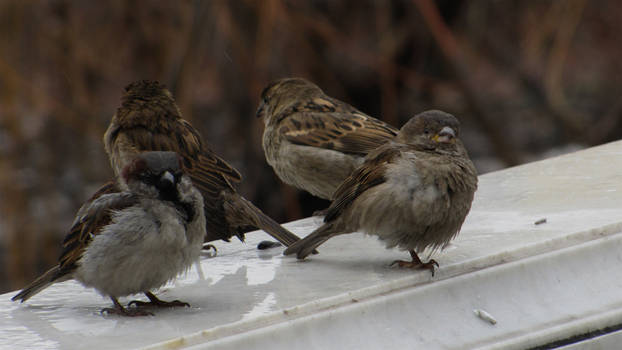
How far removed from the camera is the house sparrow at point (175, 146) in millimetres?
3402

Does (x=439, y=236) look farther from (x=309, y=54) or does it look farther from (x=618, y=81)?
(x=618, y=81)

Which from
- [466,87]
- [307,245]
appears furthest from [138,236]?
[466,87]

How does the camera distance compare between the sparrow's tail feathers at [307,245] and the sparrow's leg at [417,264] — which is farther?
the sparrow's tail feathers at [307,245]

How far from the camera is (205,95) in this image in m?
6.83

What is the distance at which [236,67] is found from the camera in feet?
19.2

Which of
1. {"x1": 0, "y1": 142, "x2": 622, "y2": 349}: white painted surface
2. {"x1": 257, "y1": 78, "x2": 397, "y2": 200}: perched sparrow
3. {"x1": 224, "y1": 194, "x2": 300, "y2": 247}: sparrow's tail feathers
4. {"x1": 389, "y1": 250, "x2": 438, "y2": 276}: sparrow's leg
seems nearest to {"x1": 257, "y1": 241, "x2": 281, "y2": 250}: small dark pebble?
{"x1": 224, "y1": 194, "x2": 300, "y2": 247}: sparrow's tail feathers

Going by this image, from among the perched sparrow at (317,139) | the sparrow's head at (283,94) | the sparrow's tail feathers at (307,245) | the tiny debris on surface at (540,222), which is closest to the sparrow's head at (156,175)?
the sparrow's tail feathers at (307,245)

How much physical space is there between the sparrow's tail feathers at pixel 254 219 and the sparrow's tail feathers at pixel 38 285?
28.2 inches

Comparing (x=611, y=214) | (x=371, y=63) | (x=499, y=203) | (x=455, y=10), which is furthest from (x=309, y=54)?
(x=611, y=214)

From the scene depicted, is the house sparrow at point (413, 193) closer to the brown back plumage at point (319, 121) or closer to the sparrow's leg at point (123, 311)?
the sparrow's leg at point (123, 311)

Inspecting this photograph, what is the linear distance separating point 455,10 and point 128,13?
2090mm

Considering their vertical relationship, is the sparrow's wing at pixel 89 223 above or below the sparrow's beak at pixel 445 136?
below

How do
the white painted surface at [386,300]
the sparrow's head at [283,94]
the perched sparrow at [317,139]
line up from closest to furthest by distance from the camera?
the white painted surface at [386,300] < the perched sparrow at [317,139] < the sparrow's head at [283,94]

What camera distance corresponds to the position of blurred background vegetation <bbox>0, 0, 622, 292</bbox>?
5.09 metres
